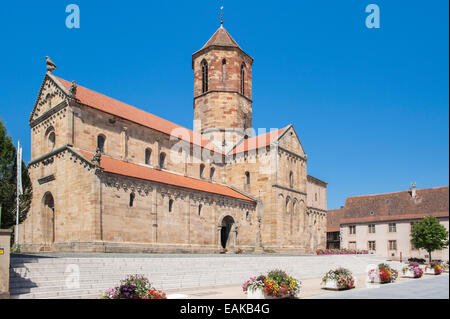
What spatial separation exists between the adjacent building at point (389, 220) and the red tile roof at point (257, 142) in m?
26.0

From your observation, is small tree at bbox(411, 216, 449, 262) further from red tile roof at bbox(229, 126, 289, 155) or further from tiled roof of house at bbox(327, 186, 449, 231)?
red tile roof at bbox(229, 126, 289, 155)

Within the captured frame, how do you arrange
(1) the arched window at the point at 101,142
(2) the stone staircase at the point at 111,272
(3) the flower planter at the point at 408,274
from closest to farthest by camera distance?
(2) the stone staircase at the point at 111,272 < (3) the flower planter at the point at 408,274 < (1) the arched window at the point at 101,142

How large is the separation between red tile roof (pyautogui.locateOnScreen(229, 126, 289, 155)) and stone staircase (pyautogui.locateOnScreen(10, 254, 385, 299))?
64.0ft

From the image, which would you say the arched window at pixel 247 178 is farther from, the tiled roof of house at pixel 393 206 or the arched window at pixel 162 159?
the tiled roof of house at pixel 393 206

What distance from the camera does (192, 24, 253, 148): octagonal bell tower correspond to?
52.0 metres

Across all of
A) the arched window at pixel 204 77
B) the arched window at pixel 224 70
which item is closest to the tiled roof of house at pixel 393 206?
the arched window at pixel 224 70

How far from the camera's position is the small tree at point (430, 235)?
1983 inches

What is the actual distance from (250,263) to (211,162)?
2212 cm

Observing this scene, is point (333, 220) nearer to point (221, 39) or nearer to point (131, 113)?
point (221, 39)

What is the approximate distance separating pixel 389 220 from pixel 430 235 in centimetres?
1066

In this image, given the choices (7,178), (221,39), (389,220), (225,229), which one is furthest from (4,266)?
(389,220)

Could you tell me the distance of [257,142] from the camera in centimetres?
4844
